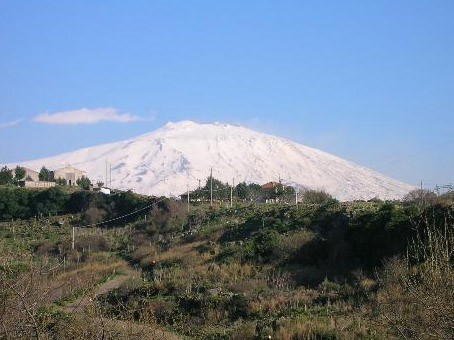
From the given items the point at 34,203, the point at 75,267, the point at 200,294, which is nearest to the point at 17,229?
the point at 34,203

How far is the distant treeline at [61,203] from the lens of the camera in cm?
5619

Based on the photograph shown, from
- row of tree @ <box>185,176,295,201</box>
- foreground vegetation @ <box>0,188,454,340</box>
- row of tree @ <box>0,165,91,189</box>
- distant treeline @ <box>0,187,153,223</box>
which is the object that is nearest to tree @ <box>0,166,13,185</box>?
row of tree @ <box>0,165,91,189</box>

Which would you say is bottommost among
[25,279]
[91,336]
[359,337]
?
[359,337]

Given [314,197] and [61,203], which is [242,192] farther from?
[61,203]

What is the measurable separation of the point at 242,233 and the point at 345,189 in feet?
254

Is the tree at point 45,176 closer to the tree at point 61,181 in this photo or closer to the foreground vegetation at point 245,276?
the tree at point 61,181

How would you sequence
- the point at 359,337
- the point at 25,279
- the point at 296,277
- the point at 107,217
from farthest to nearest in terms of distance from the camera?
the point at 107,217 → the point at 296,277 → the point at 359,337 → the point at 25,279

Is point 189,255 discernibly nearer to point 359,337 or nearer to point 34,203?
point 359,337

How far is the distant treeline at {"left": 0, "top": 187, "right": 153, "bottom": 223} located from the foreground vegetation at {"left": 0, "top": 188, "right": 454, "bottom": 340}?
7.42 metres

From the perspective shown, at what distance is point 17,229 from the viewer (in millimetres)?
50625

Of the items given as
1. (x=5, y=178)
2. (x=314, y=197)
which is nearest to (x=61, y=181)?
(x=5, y=178)

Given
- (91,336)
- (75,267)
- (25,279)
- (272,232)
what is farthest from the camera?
(75,267)

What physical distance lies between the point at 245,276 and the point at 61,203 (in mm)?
34432

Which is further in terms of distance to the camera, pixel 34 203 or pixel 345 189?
pixel 345 189
